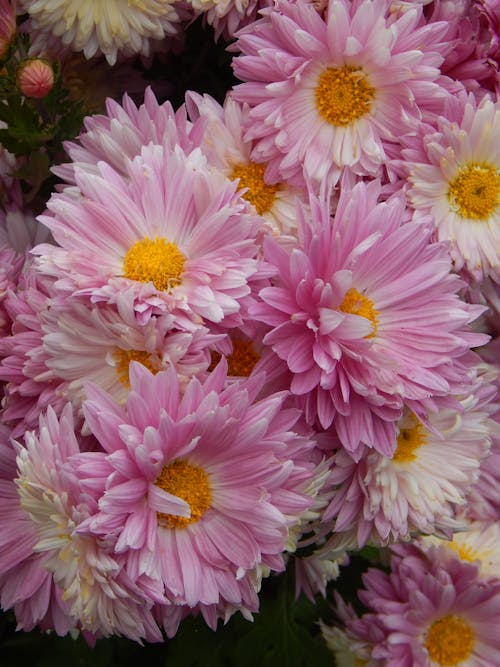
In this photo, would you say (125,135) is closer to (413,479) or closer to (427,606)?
(413,479)

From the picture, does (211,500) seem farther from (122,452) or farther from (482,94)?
(482,94)

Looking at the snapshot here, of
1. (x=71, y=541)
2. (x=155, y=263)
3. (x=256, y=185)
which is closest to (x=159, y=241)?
(x=155, y=263)

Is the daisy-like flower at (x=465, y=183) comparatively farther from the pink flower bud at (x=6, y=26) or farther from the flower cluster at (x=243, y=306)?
the pink flower bud at (x=6, y=26)

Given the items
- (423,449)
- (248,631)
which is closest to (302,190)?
(423,449)

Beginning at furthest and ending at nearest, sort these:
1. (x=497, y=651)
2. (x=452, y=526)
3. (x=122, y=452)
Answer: (x=497, y=651) < (x=452, y=526) < (x=122, y=452)

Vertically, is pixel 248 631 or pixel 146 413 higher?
pixel 146 413
